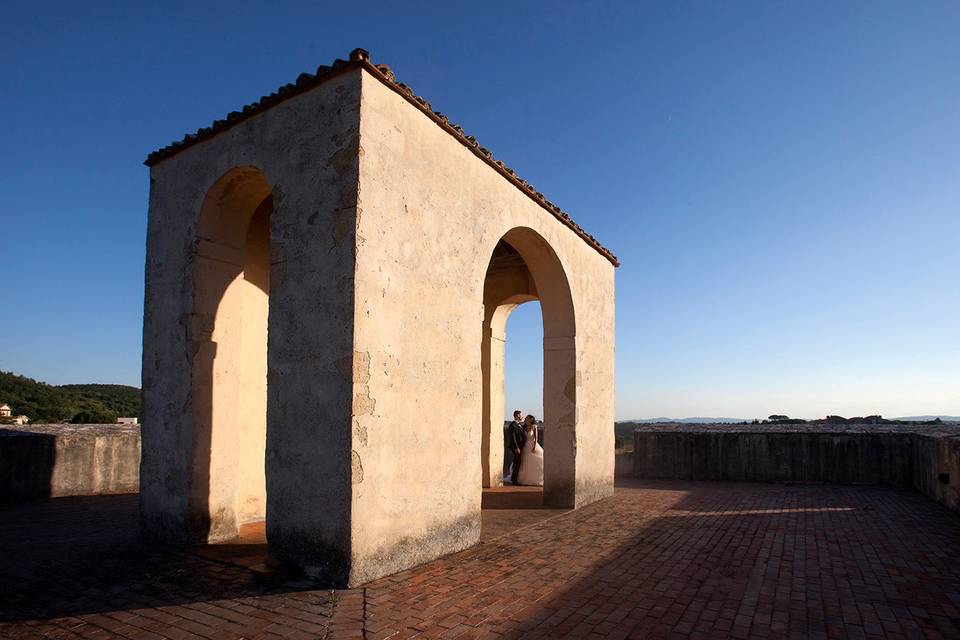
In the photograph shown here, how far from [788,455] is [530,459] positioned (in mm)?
5639

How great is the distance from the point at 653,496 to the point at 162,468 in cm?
789

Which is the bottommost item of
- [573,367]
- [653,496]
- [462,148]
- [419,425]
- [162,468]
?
[653,496]

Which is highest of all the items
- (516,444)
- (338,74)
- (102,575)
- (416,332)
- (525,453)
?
(338,74)

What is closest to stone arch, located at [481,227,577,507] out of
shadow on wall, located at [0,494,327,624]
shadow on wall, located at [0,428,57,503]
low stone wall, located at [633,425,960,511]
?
shadow on wall, located at [0,494,327,624]

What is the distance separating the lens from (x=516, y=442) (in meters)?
12.2

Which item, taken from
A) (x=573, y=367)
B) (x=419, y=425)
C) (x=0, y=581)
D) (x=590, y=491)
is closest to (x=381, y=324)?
(x=419, y=425)

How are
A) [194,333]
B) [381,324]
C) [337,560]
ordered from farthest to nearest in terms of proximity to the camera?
[194,333], [381,324], [337,560]

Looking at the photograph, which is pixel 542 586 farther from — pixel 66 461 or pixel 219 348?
pixel 66 461

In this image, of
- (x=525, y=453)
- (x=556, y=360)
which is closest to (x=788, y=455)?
(x=525, y=453)

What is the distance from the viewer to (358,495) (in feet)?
16.8

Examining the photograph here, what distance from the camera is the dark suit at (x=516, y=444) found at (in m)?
12.1

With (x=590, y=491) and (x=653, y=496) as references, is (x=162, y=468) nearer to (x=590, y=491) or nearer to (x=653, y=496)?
(x=590, y=491)

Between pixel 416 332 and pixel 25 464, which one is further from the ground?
pixel 416 332

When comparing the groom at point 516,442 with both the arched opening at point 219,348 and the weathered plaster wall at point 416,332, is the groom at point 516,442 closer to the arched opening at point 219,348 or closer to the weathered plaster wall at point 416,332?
the weathered plaster wall at point 416,332
